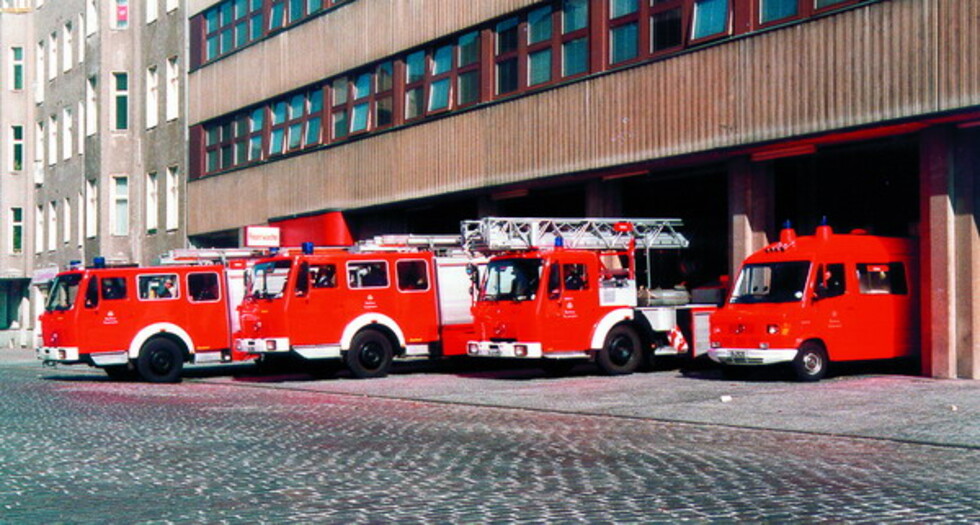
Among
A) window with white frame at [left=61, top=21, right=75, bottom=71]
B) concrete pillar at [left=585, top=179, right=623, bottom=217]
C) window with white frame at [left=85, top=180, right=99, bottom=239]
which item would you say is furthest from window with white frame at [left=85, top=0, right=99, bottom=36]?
concrete pillar at [left=585, top=179, right=623, bottom=217]

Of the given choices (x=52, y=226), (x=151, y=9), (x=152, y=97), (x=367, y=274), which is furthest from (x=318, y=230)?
(x=52, y=226)

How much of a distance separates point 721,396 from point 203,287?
37.4 ft

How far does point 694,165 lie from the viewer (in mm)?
25391

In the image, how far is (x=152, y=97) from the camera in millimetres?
49094

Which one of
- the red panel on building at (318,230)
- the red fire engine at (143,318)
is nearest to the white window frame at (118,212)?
the red panel on building at (318,230)

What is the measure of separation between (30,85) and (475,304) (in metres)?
44.0

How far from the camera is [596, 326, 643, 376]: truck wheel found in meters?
22.9

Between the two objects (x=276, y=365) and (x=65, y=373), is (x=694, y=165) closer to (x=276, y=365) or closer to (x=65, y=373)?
(x=276, y=365)

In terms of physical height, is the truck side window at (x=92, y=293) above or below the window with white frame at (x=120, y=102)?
below

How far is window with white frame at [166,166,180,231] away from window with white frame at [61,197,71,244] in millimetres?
9994

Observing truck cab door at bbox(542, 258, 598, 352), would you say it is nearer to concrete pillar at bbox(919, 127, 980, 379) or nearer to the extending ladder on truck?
the extending ladder on truck

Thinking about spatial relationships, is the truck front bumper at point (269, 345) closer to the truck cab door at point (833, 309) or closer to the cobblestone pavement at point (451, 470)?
the cobblestone pavement at point (451, 470)

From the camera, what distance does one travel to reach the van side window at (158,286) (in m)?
25.0

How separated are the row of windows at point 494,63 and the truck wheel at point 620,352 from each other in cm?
553
